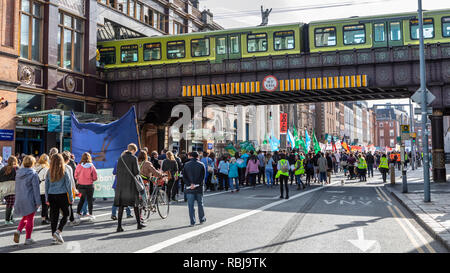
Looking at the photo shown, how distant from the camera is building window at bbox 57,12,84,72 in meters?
26.2

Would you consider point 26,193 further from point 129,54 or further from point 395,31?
point 129,54

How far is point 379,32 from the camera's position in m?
Result: 23.2

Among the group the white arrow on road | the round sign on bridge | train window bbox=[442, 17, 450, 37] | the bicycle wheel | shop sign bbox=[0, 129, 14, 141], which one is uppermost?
train window bbox=[442, 17, 450, 37]

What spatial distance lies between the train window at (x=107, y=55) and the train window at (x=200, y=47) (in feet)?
20.0

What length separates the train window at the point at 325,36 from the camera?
78.2 ft

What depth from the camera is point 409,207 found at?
12297 mm

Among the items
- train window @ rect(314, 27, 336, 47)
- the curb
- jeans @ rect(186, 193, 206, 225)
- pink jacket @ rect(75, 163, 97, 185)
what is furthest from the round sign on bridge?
pink jacket @ rect(75, 163, 97, 185)

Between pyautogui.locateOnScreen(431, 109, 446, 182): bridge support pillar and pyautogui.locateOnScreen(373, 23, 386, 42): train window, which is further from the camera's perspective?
pyautogui.locateOnScreen(431, 109, 446, 182): bridge support pillar

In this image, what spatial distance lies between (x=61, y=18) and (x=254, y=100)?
46.2ft

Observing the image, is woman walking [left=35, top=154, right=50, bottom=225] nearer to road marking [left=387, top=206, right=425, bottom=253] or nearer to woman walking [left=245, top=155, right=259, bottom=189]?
road marking [left=387, top=206, right=425, bottom=253]

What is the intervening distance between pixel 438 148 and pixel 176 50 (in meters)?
16.6

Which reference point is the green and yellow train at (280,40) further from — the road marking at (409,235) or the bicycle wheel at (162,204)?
the bicycle wheel at (162,204)

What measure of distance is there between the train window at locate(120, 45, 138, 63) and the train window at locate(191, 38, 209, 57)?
4196 mm

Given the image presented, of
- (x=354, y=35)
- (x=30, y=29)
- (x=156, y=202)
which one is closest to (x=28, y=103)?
(x=30, y=29)
